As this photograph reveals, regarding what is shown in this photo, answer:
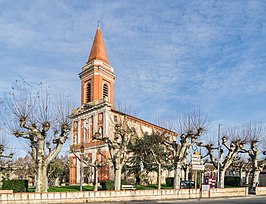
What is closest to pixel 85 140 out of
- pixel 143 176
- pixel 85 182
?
pixel 85 182

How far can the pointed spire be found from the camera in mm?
62994

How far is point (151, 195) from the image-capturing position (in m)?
24.6

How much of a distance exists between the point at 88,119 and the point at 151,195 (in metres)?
35.9

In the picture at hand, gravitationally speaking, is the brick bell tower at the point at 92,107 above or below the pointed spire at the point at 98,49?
below

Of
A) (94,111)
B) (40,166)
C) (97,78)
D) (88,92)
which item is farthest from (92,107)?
(40,166)

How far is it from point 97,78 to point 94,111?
7023mm

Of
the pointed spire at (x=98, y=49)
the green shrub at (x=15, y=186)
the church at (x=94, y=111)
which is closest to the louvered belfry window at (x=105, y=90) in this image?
the church at (x=94, y=111)

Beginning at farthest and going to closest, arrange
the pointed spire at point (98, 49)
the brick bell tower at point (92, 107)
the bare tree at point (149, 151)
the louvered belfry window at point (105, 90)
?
the pointed spire at point (98, 49) < the louvered belfry window at point (105, 90) < the brick bell tower at point (92, 107) < the bare tree at point (149, 151)

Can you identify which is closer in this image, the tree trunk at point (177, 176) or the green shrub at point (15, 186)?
the green shrub at point (15, 186)

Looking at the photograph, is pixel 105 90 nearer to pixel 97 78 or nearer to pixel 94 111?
pixel 97 78

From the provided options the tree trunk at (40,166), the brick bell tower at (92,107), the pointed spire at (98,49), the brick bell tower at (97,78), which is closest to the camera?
the tree trunk at (40,166)

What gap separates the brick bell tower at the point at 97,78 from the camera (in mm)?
59062

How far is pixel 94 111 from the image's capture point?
5697 cm

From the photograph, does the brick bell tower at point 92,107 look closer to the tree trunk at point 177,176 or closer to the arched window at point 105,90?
the arched window at point 105,90
